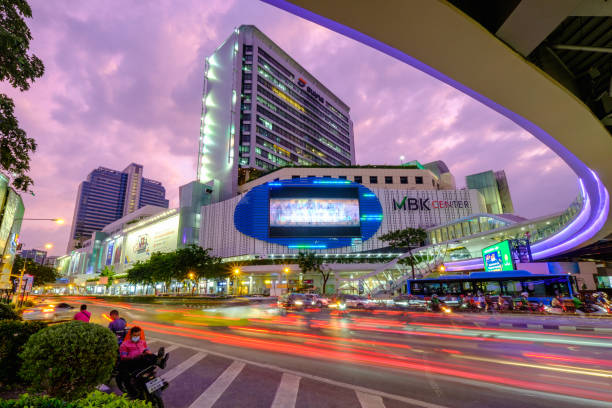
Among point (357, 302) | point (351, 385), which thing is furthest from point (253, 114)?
point (351, 385)

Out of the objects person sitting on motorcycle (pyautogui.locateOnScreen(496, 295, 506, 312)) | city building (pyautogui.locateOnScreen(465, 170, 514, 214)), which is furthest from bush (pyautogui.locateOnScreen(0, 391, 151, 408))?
city building (pyautogui.locateOnScreen(465, 170, 514, 214))

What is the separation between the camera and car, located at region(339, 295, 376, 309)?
32062mm

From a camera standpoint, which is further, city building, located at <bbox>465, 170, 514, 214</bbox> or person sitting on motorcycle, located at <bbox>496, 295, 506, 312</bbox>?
city building, located at <bbox>465, 170, 514, 214</bbox>

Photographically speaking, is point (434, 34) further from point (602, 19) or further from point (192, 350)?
point (192, 350)

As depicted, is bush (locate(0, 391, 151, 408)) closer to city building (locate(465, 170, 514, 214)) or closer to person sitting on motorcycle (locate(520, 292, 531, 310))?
person sitting on motorcycle (locate(520, 292, 531, 310))

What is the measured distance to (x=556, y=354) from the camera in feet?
35.2

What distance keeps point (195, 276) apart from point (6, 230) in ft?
157

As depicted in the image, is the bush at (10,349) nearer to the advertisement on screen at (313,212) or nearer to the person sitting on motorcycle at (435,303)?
the person sitting on motorcycle at (435,303)

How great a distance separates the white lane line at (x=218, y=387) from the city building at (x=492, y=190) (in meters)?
112

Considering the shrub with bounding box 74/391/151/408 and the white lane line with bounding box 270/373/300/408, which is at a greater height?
the shrub with bounding box 74/391/151/408

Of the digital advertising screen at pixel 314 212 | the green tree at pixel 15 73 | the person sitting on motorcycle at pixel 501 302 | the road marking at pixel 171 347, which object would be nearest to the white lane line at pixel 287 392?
the road marking at pixel 171 347

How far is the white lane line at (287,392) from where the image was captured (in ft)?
21.0

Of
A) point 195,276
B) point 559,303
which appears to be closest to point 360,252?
point 195,276

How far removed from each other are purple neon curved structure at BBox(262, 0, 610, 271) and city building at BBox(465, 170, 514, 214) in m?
70.4
